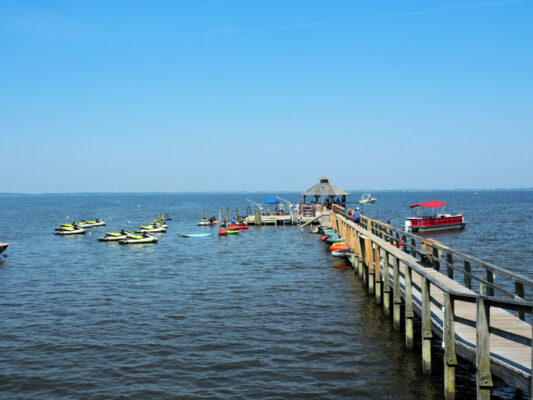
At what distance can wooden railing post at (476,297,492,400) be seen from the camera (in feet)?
27.4

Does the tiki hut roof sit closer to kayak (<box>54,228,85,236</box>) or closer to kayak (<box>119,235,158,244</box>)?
kayak (<box>119,235,158,244</box>)

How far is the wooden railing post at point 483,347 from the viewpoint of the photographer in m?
8.35

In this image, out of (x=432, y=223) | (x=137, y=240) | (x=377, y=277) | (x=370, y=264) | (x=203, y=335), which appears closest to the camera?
(x=203, y=335)

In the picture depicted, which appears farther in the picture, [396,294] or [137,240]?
[137,240]

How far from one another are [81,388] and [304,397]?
5.57 metres

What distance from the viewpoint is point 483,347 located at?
8.38 metres

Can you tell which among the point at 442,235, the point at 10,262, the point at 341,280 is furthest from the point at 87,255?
the point at 442,235

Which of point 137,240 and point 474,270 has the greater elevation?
point 137,240

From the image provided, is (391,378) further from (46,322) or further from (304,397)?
(46,322)

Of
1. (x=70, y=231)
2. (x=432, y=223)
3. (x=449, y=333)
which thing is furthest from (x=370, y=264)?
(x=70, y=231)

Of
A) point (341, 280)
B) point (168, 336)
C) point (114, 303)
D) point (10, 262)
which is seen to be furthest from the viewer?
point (10, 262)

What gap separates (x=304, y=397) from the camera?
36.8ft

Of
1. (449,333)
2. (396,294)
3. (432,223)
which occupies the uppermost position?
(449,333)

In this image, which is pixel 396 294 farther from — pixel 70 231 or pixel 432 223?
pixel 70 231
